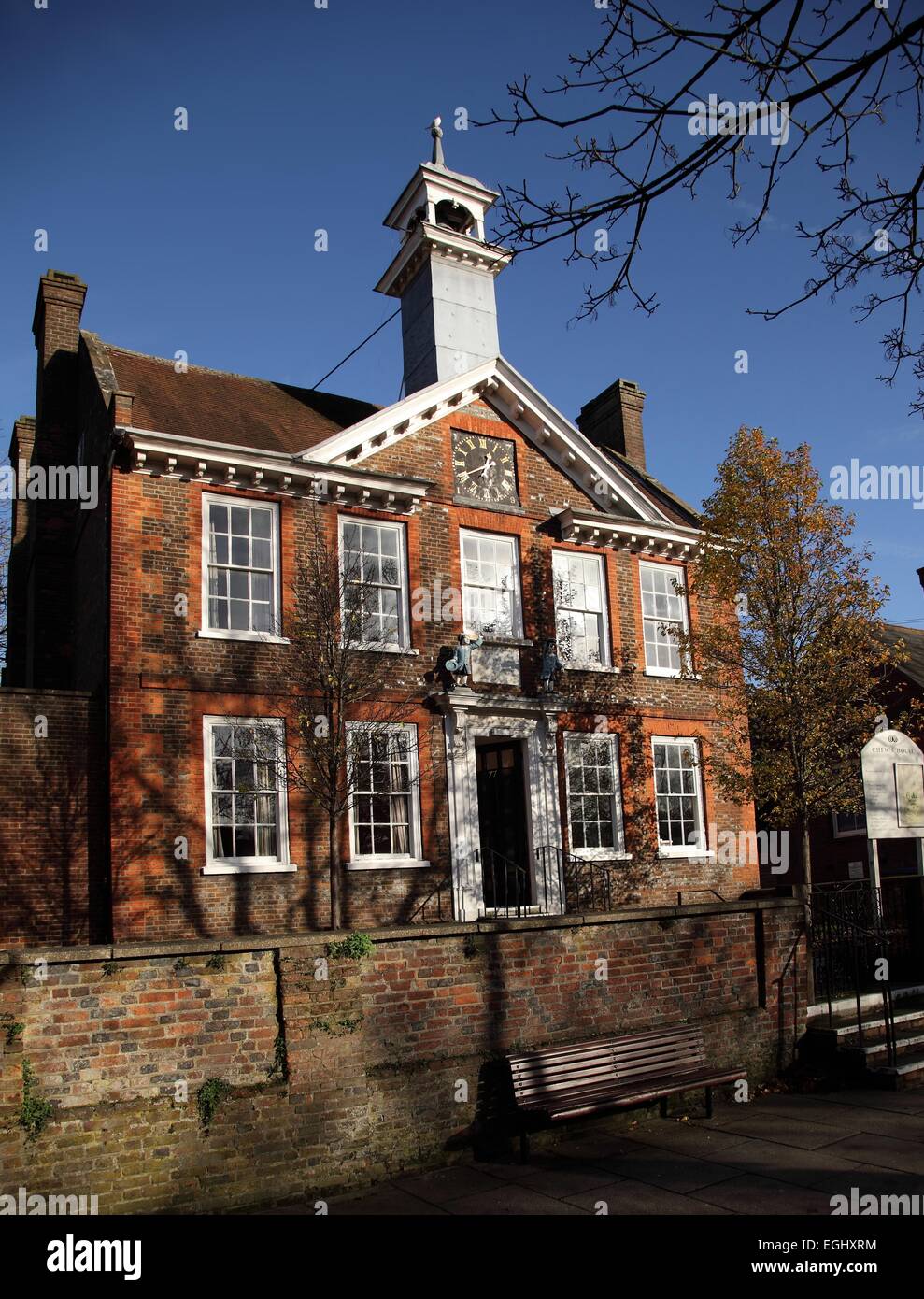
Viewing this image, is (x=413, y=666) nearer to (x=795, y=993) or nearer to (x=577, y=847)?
(x=577, y=847)

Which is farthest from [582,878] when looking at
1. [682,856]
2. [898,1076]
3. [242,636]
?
[898,1076]

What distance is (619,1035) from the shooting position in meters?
9.92

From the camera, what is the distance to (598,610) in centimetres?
1928

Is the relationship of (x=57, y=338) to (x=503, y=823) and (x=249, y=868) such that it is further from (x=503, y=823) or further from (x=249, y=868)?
(x=503, y=823)

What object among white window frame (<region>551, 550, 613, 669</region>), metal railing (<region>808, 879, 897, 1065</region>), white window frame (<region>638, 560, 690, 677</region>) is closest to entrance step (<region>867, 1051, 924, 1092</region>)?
metal railing (<region>808, 879, 897, 1065</region>)

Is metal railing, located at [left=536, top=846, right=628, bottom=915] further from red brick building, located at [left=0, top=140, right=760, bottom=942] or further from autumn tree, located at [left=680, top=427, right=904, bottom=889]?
autumn tree, located at [left=680, top=427, right=904, bottom=889]

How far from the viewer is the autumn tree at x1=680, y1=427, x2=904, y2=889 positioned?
50.6ft

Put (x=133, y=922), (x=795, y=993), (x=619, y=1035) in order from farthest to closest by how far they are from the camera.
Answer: (x=133, y=922) < (x=795, y=993) < (x=619, y=1035)

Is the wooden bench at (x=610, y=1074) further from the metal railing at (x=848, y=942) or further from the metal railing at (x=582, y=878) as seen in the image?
the metal railing at (x=582, y=878)

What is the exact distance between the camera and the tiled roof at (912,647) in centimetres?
2591

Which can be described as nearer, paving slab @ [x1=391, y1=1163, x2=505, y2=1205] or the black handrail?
paving slab @ [x1=391, y1=1163, x2=505, y2=1205]

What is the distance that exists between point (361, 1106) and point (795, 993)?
19.1 feet

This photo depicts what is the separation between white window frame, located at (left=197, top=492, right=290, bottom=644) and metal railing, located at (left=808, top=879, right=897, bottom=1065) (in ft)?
27.6
